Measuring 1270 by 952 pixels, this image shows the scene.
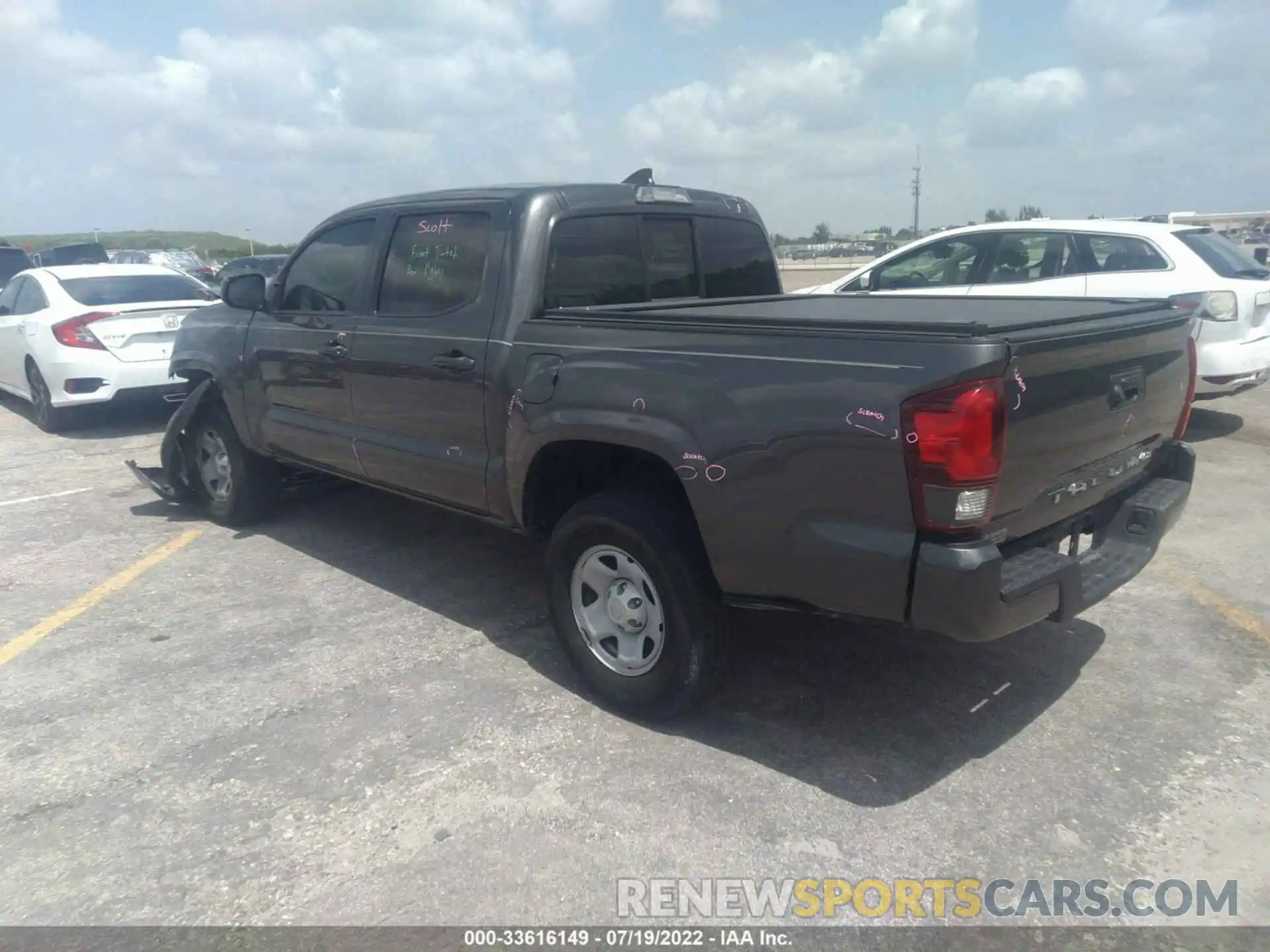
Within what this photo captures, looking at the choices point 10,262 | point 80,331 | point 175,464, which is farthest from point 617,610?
point 10,262

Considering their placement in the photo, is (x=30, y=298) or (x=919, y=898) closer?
(x=919, y=898)

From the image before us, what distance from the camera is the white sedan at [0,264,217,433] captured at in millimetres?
8938

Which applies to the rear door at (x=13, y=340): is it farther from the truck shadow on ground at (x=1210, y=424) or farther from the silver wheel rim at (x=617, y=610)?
the truck shadow on ground at (x=1210, y=424)

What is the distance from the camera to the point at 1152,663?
4055mm

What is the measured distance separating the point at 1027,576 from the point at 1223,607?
7.61 ft

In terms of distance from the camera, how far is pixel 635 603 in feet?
12.0

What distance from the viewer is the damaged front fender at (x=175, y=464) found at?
20.3ft

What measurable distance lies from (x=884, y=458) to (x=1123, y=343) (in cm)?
112

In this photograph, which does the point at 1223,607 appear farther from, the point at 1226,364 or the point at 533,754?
the point at 1226,364

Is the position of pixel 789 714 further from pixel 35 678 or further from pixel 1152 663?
pixel 35 678

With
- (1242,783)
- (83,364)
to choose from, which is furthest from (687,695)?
(83,364)

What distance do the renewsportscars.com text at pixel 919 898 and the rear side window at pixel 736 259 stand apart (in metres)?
3.02

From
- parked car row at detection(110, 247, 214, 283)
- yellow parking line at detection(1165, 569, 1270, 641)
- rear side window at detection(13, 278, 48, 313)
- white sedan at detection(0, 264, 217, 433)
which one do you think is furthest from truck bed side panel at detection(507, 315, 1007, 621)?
parked car row at detection(110, 247, 214, 283)

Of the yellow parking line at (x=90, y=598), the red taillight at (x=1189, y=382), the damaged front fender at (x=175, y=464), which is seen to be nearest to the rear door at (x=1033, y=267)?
the red taillight at (x=1189, y=382)
